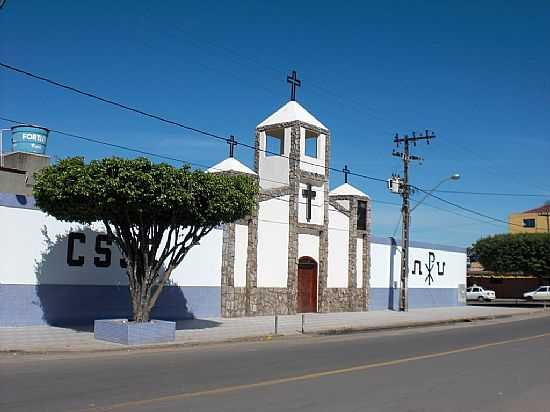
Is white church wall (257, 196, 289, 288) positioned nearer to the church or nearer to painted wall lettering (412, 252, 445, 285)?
the church

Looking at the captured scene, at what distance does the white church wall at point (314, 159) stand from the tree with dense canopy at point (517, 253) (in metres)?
34.3

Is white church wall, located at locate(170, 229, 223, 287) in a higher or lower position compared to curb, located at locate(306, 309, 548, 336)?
higher

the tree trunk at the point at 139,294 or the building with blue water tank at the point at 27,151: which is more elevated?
the building with blue water tank at the point at 27,151

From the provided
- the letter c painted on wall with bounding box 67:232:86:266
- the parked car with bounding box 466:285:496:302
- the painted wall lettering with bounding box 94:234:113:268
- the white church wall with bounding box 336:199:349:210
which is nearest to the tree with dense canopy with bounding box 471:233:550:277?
the parked car with bounding box 466:285:496:302

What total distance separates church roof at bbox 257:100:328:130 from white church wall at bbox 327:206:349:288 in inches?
168

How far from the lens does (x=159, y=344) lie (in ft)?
53.5

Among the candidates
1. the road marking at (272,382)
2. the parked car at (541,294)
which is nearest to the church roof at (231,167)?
the road marking at (272,382)

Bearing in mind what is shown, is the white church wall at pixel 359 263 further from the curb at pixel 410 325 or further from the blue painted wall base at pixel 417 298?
the curb at pixel 410 325

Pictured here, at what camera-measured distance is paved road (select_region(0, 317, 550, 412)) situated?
28.2 ft

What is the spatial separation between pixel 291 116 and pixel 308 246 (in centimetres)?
591

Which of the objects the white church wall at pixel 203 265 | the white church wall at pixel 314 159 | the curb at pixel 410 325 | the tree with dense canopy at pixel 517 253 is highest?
the white church wall at pixel 314 159

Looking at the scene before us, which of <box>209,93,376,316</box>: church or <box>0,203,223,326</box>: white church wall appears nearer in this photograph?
<box>0,203,223,326</box>: white church wall

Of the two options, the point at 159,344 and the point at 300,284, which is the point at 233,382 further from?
the point at 300,284

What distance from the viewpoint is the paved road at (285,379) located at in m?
8.60
